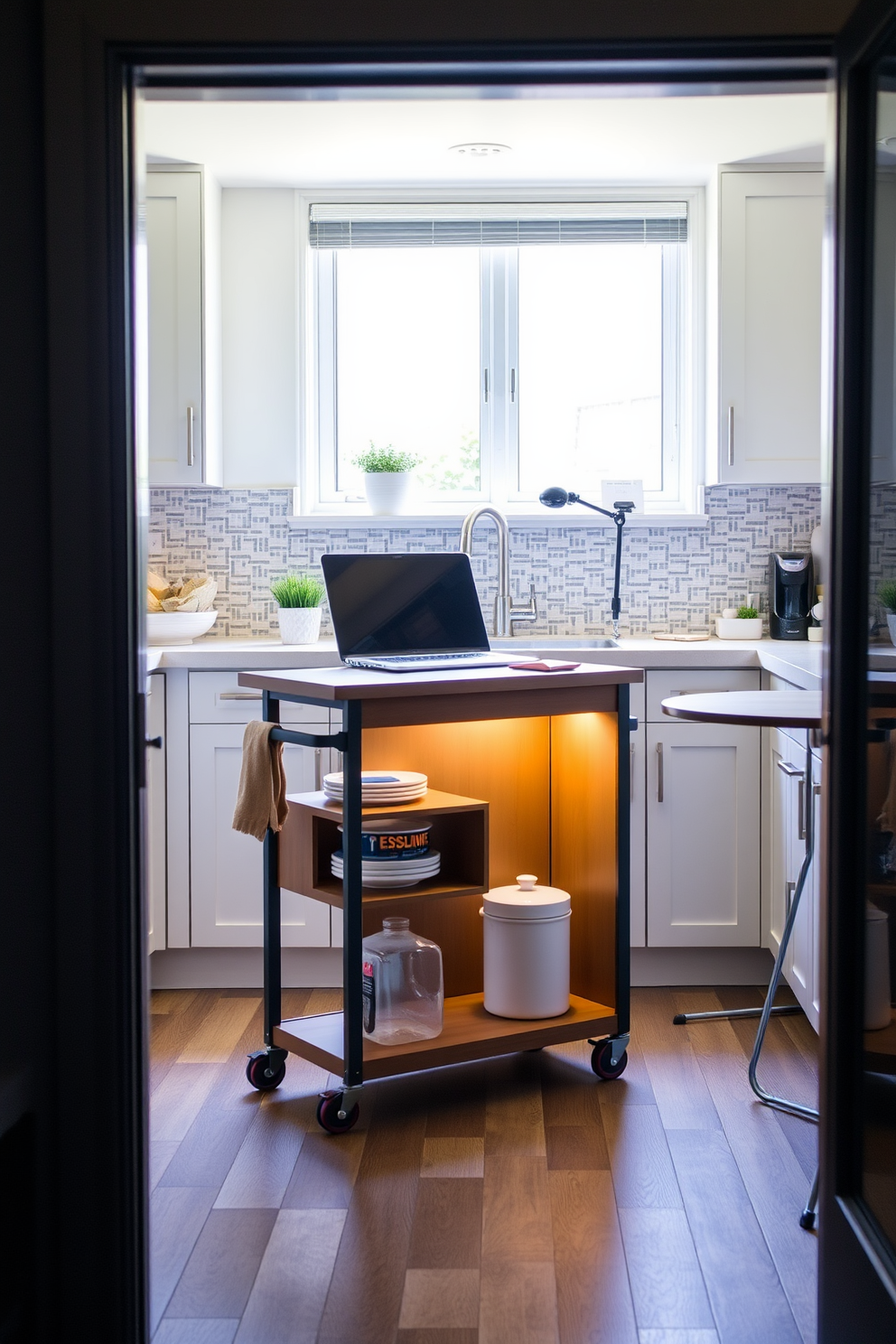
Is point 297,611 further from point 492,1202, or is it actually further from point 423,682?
point 492,1202

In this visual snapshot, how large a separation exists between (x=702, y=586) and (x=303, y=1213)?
2.60 meters

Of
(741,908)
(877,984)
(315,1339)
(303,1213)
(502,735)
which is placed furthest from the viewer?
(741,908)

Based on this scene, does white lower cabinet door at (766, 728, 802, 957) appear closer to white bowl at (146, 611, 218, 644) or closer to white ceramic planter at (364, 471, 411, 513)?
white ceramic planter at (364, 471, 411, 513)

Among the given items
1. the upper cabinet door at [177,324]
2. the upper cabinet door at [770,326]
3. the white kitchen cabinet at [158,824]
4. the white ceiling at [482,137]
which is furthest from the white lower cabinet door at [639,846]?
the white ceiling at [482,137]

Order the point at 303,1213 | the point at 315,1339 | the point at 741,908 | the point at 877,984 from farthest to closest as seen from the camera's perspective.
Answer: the point at 741,908 < the point at 303,1213 < the point at 315,1339 < the point at 877,984

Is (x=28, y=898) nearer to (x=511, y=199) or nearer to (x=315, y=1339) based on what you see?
(x=315, y=1339)

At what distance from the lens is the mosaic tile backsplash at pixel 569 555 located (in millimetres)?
4285

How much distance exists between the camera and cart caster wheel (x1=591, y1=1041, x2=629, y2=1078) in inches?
117

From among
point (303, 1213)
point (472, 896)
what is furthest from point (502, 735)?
point (303, 1213)

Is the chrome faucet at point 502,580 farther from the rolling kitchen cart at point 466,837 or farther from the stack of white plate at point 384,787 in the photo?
the stack of white plate at point 384,787

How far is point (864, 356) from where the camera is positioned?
67.2 inches

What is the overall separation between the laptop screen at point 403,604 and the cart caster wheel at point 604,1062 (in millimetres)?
984

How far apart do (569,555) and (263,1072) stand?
2.06m

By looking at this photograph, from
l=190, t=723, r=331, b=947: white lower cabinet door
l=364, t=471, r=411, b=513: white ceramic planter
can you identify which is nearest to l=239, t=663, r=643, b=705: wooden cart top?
l=190, t=723, r=331, b=947: white lower cabinet door
